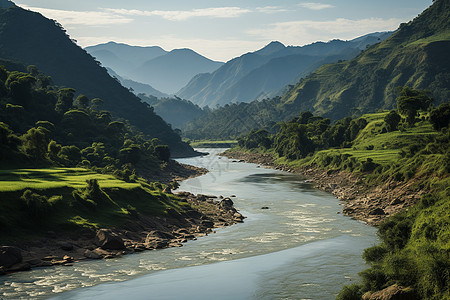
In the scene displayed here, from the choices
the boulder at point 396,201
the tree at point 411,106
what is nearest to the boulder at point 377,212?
the boulder at point 396,201

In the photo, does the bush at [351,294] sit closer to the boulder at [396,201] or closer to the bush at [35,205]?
the bush at [35,205]

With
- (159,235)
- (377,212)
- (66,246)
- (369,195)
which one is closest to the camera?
(66,246)

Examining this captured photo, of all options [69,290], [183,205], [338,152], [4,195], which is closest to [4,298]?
[69,290]

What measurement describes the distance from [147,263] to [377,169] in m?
59.5

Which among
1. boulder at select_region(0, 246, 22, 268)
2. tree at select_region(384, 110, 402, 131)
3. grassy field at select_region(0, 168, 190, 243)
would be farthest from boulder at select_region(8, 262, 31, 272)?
tree at select_region(384, 110, 402, 131)

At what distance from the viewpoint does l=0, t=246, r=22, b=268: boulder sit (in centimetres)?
3666

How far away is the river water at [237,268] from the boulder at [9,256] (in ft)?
5.52

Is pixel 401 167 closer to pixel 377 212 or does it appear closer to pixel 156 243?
pixel 377 212

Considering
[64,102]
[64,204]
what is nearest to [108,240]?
[64,204]

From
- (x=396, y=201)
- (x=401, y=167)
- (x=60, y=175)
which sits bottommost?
(x=396, y=201)

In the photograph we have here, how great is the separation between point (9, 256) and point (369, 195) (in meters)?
60.1

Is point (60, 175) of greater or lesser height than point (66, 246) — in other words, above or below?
above

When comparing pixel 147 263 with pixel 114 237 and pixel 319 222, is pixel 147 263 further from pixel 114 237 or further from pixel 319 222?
pixel 319 222

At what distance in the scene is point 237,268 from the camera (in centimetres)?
4106
